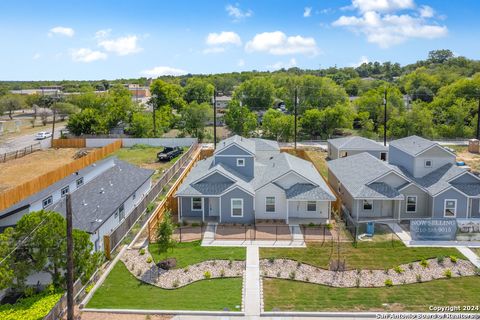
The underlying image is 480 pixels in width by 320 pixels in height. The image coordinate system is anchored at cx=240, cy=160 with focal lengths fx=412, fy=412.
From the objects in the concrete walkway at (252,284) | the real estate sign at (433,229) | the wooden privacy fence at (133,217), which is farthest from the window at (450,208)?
the wooden privacy fence at (133,217)

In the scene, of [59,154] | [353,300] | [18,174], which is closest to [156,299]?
[353,300]

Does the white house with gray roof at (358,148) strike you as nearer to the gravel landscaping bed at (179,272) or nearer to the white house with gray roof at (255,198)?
the white house with gray roof at (255,198)

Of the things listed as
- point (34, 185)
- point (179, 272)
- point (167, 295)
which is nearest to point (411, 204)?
point (179, 272)

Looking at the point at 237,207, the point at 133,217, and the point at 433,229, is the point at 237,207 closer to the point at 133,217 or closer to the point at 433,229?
the point at 133,217

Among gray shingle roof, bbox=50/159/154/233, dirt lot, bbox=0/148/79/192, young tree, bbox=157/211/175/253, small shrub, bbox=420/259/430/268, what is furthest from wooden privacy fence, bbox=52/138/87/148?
small shrub, bbox=420/259/430/268

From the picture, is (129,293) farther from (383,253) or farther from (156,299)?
(383,253)

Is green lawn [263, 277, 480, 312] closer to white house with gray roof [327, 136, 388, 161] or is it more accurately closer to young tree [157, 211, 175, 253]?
young tree [157, 211, 175, 253]
